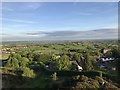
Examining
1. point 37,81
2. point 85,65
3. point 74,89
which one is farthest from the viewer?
point 85,65

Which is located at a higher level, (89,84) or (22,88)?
(89,84)

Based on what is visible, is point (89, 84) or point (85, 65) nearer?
point (89, 84)

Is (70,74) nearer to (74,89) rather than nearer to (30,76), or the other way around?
(30,76)

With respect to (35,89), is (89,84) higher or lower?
higher

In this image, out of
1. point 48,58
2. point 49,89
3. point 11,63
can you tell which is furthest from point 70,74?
point 48,58

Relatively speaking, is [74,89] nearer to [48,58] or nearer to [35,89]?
[35,89]

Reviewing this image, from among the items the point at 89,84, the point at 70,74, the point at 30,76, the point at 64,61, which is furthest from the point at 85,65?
the point at 89,84

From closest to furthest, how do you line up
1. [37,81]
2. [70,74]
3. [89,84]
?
[89,84], [37,81], [70,74]

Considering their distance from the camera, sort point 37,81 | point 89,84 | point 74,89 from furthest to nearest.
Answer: point 37,81
point 89,84
point 74,89

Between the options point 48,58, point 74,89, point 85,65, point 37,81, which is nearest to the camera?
point 74,89
